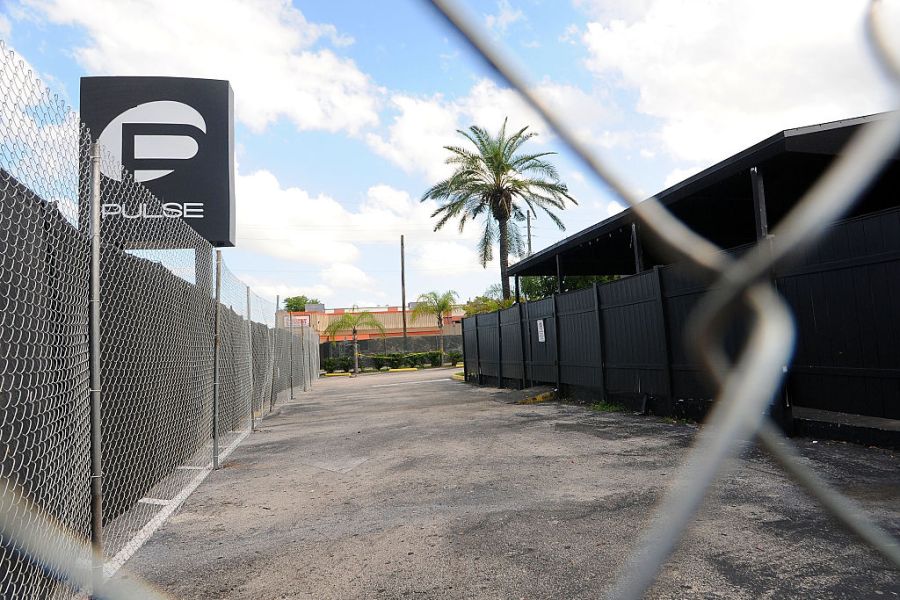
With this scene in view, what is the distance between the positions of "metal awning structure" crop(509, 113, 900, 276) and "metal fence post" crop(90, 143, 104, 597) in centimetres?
303

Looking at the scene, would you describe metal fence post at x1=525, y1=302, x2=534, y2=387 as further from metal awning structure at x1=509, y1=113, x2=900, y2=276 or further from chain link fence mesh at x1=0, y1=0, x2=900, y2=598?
chain link fence mesh at x1=0, y1=0, x2=900, y2=598

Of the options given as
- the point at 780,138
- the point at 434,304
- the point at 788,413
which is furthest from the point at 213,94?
the point at 434,304

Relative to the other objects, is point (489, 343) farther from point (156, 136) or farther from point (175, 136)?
point (156, 136)

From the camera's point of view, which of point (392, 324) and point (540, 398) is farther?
point (392, 324)

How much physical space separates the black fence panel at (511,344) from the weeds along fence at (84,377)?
10030 millimetres

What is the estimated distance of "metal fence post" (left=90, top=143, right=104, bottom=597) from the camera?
9.90 ft

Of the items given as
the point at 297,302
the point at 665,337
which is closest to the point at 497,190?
the point at 665,337

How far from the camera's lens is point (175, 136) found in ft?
43.2

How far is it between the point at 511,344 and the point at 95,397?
13553 millimetres

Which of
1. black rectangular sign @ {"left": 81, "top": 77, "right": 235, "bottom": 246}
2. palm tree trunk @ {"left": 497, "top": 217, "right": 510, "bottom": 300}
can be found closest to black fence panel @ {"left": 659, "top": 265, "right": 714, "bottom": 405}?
black rectangular sign @ {"left": 81, "top": 77, "right": 235, "bottom": 246}

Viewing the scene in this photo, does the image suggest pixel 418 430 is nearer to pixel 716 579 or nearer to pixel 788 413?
pixel 788 413

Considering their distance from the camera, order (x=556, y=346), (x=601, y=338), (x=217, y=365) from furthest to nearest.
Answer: (x=556, y=346) → (x=601, y=338) → (x=217, y=365)

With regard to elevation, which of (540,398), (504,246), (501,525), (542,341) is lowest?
(501,525)

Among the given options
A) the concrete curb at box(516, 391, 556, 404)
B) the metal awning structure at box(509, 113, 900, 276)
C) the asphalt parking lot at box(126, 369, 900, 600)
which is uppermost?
the metal awning structure at box(509, 113, 900, 276)
